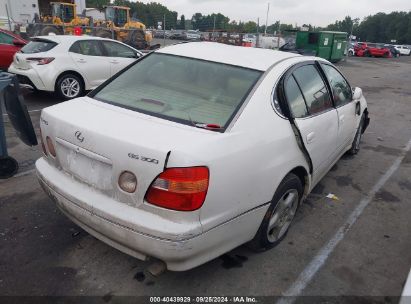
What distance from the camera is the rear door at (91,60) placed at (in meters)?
8.13

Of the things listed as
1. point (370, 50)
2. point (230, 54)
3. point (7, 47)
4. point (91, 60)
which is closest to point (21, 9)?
point (7, 47)

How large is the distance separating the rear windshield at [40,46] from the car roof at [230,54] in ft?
18.1

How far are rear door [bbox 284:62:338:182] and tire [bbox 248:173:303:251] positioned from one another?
13.3 inches

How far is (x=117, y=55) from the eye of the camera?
8.93 m

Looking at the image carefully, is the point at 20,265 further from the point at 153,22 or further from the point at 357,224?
the point at 153,22

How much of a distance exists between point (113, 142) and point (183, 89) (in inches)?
37.1

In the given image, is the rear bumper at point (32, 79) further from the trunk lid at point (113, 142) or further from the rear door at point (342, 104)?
the rear door at point (342, 104)

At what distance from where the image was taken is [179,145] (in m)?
2.12

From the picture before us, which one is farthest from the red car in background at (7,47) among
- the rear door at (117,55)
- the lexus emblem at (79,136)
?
the lexus emblem at (79,136)

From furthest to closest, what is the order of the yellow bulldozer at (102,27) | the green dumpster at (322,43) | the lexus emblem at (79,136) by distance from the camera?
1. the green dumpster at (322,43)
2. the yellow bulldozer at (102,27)
3. the lexus emblem at (79,136)

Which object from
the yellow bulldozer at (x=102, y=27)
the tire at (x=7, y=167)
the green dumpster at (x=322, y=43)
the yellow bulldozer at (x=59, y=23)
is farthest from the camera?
the green dumpster at (x=322, y=43)

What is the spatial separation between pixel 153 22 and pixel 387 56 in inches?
2113

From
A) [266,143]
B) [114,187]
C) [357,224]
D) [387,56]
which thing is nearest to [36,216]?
[114,187]

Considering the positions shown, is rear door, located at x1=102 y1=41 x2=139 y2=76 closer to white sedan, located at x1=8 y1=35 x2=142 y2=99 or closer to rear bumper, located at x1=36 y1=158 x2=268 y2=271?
white sedan, located at x1=8 y1=35 x2=142 y2=99
